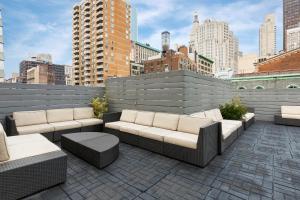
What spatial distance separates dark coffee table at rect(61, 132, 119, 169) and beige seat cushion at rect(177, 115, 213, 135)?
1714 mm

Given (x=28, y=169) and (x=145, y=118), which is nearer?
(x=28, y=169)

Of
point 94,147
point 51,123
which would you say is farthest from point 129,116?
point 51,123

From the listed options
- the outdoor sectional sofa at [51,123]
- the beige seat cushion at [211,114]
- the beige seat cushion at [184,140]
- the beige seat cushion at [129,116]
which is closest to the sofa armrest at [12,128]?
the outdoor sectional sofa at [51,123]

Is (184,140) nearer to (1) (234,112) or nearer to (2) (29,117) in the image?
(1) (234,112)

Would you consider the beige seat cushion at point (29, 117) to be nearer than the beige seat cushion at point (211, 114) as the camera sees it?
Yes

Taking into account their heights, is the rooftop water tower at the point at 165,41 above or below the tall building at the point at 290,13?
below

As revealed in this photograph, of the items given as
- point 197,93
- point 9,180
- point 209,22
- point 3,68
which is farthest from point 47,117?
point 209,22

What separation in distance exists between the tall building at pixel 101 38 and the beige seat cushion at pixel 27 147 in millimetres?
44483

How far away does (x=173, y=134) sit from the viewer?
4012mm

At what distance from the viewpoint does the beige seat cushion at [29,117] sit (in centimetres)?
483

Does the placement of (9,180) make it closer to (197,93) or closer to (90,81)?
(197,93)

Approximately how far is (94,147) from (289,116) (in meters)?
8.82

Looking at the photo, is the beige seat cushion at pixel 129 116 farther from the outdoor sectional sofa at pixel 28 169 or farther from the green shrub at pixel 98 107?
the outdoor sectional sofa at pixel 28 169

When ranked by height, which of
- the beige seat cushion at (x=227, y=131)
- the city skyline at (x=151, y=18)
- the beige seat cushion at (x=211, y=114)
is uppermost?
the city skyline at (x=151, y=18)
